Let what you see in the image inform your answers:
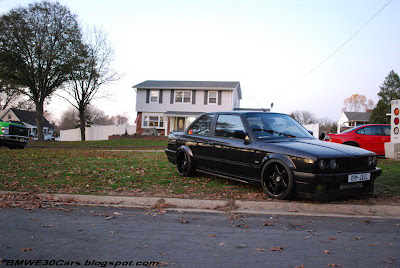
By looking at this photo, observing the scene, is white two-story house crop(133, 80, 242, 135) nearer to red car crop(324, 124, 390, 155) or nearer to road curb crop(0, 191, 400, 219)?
red car crop(324, 124, 390, 155)

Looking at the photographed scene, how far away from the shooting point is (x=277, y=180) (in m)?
5.01

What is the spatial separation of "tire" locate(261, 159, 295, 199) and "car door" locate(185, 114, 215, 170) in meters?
1.38

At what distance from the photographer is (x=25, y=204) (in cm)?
498

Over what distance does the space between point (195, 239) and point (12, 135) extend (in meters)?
16.5

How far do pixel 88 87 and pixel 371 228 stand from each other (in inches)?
1286

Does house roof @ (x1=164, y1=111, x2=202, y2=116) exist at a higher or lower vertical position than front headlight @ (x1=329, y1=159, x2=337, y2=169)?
higher

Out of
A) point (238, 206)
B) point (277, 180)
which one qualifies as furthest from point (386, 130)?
point (238, 206)

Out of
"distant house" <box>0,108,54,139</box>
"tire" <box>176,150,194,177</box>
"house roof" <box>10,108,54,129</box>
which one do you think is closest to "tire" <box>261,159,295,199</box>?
"tire" <box>176,150,194,177</box>

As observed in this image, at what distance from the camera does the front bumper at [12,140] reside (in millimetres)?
16203

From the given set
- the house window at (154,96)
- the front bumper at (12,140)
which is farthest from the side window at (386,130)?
the house window at (154,96)

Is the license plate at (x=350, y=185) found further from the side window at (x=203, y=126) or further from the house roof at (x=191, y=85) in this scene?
the house roof at (x=191, y=85)

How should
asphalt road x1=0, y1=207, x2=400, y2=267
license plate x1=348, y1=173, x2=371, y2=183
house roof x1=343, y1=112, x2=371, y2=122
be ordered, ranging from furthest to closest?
house roof x1=343, y1=112, x2=371, y2=122, license plate x1=348, y1=173, x2=371, y2=183, asphalt road x1=0, y1=207, x2=400, y2=267

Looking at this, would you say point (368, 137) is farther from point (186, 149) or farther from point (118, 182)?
point (118, 182)

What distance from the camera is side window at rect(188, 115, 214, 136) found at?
21.9 feet
